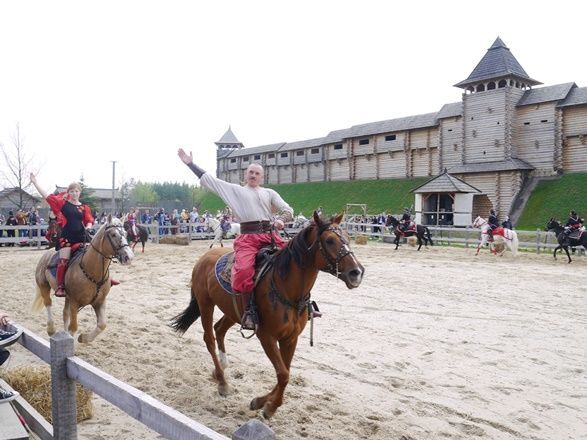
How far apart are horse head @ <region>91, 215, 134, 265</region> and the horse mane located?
11.1 ft

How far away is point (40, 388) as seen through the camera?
15.5ft

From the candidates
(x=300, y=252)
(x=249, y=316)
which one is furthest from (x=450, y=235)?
(x=249, y=316)

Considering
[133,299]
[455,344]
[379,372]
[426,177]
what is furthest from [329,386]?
[426,177]

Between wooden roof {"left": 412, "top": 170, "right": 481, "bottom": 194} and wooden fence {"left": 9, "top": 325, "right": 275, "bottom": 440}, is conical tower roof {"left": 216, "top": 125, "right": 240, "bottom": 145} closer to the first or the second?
wooden roof {"left": 412, "top": 170, "right": 481, "bottom": 194}

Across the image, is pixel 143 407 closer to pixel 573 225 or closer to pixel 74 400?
pixel 74 400

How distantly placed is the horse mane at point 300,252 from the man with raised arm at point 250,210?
0.43 m

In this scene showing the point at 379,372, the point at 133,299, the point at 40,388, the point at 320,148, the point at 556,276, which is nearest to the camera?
the point at 40,388

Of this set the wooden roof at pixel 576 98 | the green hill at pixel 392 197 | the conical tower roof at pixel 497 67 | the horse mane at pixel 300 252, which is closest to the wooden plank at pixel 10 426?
the horse mane at pixel 300 252

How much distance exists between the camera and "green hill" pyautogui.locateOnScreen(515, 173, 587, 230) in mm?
34812

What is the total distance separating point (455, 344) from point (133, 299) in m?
7.46

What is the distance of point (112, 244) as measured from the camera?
24.0ft

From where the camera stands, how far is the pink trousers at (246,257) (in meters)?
5.04

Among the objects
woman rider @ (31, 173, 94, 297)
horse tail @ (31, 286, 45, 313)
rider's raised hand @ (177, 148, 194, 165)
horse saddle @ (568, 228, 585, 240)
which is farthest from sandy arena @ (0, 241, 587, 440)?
horse saddle @ (568, 228, 585, 240)

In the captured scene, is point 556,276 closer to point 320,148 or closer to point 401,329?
point 401,329
